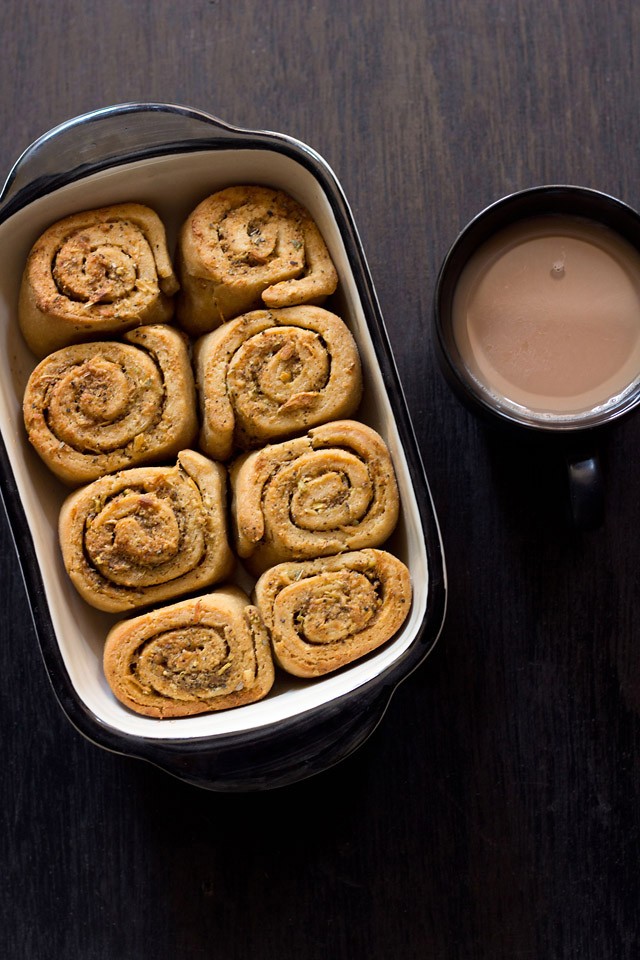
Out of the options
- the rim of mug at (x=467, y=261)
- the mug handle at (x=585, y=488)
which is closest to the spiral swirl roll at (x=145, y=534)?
the rim of mug at (x=467, y=261)

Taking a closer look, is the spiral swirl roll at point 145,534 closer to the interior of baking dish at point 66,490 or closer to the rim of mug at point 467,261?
the interior of baking dish at point 66,490

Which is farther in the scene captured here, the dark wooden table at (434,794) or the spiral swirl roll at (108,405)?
the dark wooden table at (434,794)

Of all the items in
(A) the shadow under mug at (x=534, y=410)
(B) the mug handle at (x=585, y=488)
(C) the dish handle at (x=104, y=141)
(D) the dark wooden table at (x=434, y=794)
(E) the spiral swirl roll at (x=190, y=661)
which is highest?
(C) the dish handle at (x=104, y=141)

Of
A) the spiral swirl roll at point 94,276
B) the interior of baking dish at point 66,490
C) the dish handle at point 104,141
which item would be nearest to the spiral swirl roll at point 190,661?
the interior of baking dish at point 66,490

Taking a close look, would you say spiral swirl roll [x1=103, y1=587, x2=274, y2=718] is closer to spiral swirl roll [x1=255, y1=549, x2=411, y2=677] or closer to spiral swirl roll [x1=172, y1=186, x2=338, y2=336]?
spiral swirl roll [x1=255, y1=549, x2=411, y2=677]

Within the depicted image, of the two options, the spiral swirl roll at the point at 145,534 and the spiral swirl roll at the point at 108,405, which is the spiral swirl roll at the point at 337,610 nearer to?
the spiral swirl roll at the point at 145,534

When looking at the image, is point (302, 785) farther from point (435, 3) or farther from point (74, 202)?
point (435, 3)

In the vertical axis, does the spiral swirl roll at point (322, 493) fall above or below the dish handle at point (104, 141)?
below
